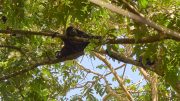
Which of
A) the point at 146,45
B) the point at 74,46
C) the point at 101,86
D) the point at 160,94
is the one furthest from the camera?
the point at 101,86

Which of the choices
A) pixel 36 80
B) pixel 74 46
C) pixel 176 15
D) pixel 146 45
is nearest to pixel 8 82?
pixel 36 80

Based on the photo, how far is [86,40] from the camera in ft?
11.2

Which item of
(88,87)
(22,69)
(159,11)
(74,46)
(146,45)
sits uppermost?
(159,11)

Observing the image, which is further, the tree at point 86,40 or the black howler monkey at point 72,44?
the black howler monkey at point 72,44

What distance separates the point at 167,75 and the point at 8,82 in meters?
2.30

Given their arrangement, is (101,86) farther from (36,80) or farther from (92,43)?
(92,43)

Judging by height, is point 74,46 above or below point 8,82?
above

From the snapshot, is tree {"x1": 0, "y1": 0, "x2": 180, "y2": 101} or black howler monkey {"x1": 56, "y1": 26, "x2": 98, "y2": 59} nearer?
tree {"x1": 0, "y1": 0, "x2": 180, "y2": 101}

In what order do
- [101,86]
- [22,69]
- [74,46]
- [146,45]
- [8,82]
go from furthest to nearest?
[101,86] → [8,82] → [22,69] → [74,46] → [146,45]

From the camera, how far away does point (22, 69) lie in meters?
4.20

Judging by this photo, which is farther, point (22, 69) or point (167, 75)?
point (22, 69)

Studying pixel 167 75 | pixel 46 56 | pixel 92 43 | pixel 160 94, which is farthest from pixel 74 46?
pixel 160 94

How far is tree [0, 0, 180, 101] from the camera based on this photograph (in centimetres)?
287

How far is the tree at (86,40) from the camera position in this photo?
2871 mm
